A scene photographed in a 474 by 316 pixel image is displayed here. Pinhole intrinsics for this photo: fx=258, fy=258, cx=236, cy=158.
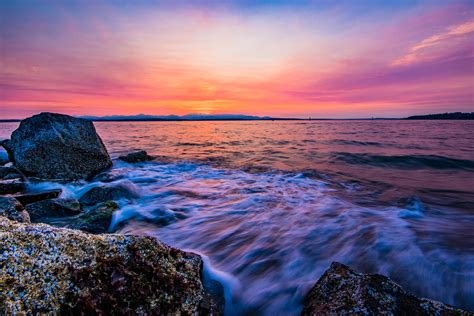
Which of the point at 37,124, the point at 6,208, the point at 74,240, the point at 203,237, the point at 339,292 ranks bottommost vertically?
the point at 203,237

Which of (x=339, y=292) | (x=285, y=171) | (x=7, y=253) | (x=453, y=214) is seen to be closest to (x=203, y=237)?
(x=339, y=292)

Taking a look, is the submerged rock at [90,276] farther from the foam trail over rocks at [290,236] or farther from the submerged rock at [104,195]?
the submerged rock at [104,195]

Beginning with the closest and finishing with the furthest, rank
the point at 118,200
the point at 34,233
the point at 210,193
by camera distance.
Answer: the point at 34,233 < the point at 118,200 < the point at 210,193

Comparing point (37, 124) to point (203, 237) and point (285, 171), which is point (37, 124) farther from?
point (285, 171)

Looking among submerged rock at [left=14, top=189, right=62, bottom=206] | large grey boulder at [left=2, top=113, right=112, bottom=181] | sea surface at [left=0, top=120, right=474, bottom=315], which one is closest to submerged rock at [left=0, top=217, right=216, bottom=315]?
sea surface at [left=0, top=120, right=474, bottom=315]

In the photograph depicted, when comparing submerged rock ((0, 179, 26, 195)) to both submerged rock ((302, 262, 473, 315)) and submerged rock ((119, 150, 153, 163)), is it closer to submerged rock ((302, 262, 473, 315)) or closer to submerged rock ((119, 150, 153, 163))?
submerged rock ((119, 150, 153, 163))

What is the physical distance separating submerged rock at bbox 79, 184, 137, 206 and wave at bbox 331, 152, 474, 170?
10.1 m

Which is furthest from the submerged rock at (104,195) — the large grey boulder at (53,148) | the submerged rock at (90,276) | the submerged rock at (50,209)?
the submerged rock at (90,276)

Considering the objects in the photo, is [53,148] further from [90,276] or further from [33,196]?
[90,276]

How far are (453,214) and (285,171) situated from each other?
556cm

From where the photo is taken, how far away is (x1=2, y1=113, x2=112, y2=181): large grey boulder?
794 centimetres

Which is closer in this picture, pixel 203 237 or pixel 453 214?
pixel 203 237

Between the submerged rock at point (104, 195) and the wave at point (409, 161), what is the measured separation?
399 inches

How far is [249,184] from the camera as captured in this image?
8430 mm
